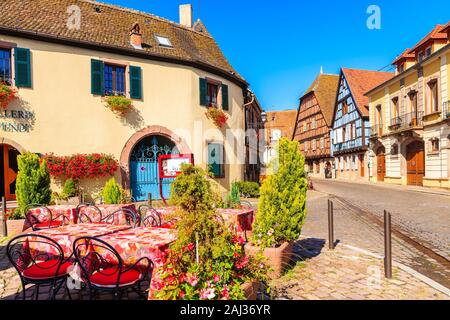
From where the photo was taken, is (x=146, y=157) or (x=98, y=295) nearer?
(x=98, y=295)

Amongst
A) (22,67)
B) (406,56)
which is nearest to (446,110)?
(406,56)

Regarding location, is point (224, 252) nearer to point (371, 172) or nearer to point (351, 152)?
point (371, 172)

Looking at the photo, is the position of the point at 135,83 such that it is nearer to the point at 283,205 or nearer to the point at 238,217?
the point at 238,217

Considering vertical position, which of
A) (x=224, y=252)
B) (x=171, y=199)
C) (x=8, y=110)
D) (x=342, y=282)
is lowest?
(x=342, y=282)

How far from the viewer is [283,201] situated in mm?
4488

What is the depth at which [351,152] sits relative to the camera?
3052 centimetres

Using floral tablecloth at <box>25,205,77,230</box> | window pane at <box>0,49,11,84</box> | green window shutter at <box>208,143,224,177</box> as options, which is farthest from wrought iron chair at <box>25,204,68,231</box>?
green window shutter at <box>208,143,224,177</box>

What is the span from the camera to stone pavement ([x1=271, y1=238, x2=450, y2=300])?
3662 mm

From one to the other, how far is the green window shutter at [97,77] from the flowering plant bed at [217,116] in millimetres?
4796

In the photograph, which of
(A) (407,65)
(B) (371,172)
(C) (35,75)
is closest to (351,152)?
(B) (371,172)

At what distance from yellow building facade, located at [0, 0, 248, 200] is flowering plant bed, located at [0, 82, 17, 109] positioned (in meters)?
0.17

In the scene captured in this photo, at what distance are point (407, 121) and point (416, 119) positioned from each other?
95cm

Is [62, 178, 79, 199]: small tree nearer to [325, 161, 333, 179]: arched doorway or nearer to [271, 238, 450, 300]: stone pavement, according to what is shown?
[271, 238, 450, 300]: stone pavement
